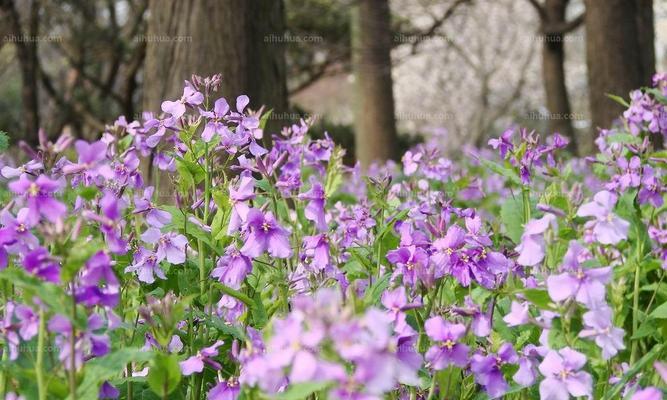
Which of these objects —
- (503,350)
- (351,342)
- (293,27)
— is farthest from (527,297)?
(293,27)

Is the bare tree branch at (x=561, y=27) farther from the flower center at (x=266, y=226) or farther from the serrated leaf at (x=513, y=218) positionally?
the flower center at (x=266, y=226)

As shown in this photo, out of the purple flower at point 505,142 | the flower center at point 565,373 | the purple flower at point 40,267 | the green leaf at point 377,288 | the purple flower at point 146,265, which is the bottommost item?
the flower center at point 565,373

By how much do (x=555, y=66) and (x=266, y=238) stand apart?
31.4 ft

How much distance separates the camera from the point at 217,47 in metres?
4.12

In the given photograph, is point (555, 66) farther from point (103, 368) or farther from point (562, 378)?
point (103, 368)

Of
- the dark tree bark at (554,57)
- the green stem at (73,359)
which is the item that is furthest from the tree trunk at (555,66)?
the green stem at (73,359)

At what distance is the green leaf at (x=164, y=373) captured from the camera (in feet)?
4.90

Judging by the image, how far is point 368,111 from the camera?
8.97 m

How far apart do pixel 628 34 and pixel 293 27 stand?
8857mm

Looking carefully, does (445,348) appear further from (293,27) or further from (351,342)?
(293,27)

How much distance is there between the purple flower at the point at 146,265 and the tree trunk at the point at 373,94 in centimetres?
654

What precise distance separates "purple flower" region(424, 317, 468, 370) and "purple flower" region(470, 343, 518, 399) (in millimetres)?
109

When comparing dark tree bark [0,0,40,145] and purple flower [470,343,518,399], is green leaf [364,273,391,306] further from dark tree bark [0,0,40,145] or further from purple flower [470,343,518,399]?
dark tree bark [0,0,40,145]

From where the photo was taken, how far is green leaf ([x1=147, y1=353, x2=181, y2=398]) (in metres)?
1.49
